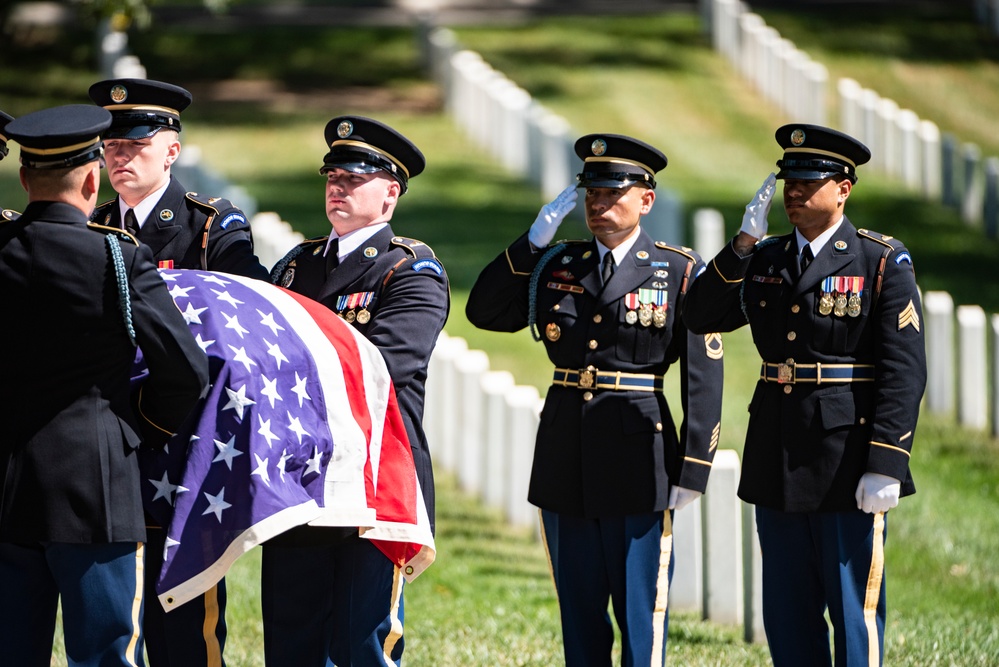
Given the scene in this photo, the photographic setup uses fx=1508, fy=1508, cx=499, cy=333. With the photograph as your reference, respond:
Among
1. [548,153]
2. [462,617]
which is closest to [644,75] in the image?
[548,153]

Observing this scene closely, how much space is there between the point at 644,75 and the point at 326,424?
2083 centimetres

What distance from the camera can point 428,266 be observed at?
538 centimetres

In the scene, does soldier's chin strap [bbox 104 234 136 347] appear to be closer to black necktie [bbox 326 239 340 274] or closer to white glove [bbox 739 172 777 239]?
black necktie [bbox 326 239 340 274]

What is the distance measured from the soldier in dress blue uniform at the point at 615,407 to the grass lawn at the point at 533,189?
114 cm

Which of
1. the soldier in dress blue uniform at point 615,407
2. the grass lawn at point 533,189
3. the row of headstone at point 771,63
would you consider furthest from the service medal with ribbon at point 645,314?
the row of headstone at point 771,63

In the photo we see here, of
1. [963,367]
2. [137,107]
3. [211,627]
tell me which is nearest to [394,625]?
[211,627]

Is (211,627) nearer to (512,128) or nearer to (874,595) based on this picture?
(874,595)

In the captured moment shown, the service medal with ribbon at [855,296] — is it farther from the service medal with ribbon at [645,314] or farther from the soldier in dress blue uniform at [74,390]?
the soldier in dress blue uniform at [74,390]

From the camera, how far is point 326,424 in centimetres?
488

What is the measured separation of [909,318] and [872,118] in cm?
1598

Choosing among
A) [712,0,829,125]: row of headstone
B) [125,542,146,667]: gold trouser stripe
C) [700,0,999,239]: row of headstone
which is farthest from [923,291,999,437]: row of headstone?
[712,0,829,125]: row of headstone

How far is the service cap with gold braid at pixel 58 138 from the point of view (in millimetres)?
4398

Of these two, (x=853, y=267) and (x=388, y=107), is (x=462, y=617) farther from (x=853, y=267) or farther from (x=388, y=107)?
(x=388, y=107)

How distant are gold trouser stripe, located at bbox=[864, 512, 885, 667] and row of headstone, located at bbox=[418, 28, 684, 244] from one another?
9223 millimetres
